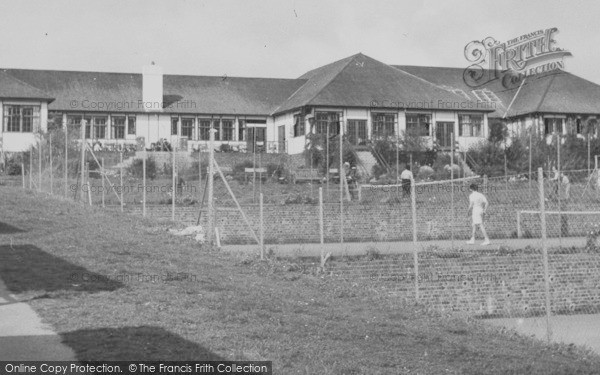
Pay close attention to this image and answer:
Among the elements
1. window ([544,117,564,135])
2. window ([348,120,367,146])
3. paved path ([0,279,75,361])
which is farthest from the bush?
window ([544,117,564,135])

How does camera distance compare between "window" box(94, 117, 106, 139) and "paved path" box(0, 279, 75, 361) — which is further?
"window" box(94, 117, 106, 139)

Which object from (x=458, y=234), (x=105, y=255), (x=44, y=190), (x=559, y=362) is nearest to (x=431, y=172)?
(x=458, y=234)

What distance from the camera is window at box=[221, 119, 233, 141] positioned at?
55.3 metres

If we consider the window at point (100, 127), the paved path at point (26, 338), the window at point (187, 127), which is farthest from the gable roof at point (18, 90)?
the paved path at point (26, 338)

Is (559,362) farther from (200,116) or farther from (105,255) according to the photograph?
(200,116)

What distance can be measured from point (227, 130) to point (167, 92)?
4.89m

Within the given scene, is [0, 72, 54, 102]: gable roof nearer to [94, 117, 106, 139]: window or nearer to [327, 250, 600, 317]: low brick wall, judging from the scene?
[94, 117, 106, 139]: window

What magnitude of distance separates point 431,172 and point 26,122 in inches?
985

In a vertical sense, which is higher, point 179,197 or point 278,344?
point 179,197

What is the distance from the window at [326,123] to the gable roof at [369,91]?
2.23ft

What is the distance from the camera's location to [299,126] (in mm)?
51469

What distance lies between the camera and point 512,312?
49.0 ft

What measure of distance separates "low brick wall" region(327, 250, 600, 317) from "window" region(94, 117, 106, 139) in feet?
120

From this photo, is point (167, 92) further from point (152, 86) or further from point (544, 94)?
point (544, 94)
